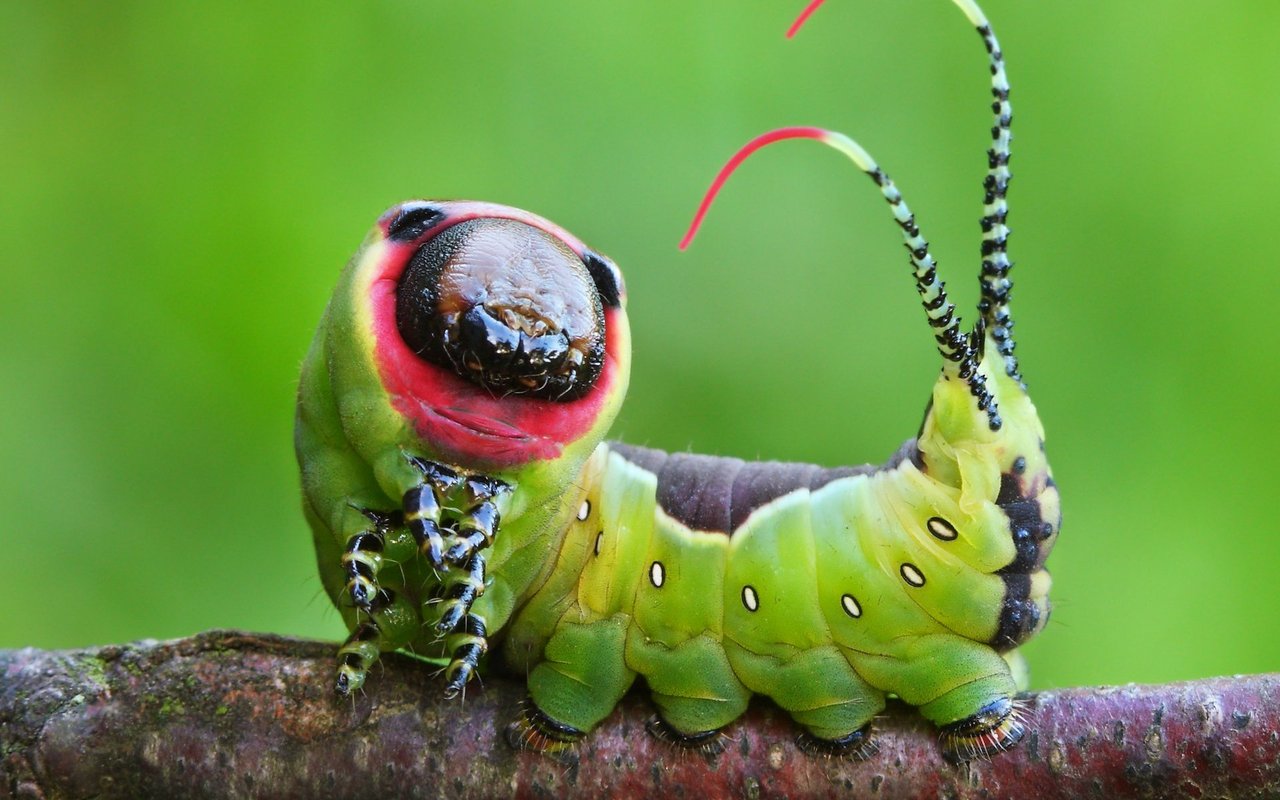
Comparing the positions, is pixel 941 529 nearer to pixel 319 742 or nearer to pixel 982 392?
pixel 982 392

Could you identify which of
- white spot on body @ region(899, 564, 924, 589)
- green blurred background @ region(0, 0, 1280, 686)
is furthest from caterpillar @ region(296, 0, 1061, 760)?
green blurred background @ region(0, 0, 1280, 686)

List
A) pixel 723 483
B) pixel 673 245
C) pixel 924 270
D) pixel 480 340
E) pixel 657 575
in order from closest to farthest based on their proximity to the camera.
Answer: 1. pixel 480 340
2. pixel 924 270
3. pixel 657 575
4. pixel 723 483
5. pixel 673 245

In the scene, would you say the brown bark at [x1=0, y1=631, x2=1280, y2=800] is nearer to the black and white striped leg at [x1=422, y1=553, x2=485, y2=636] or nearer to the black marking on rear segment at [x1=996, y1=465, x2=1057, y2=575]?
the black marking on rear segment at [x1=996, y1=465, x2=1057, y2=575]

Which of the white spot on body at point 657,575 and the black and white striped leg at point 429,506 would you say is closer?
the black and white striped leg at point 429,506

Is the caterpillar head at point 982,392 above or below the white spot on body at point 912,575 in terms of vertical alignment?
above

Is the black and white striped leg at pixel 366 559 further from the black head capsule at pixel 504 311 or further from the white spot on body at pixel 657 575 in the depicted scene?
the white spot on body at pixel 657 575

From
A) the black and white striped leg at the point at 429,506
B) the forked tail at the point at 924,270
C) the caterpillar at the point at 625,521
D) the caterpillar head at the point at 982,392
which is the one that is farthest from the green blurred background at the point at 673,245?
the black and white striped leg at the point at 429,506

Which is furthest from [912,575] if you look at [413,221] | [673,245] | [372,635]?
[673,245]
